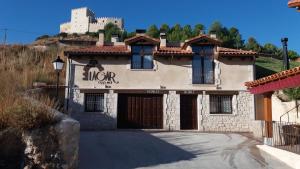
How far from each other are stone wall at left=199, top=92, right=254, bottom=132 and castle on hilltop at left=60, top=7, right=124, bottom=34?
63004mm

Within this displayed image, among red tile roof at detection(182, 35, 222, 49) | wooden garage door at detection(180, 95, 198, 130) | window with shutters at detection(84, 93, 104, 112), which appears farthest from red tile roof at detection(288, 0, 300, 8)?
window with shutters at detection(84, 93, 104, 112)

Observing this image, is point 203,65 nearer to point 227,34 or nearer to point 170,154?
point 170,154

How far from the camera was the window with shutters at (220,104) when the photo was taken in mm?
17094

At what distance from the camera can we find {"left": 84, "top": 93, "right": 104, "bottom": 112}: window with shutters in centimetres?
1694

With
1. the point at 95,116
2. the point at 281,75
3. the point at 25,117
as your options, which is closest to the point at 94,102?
the point at 95,116

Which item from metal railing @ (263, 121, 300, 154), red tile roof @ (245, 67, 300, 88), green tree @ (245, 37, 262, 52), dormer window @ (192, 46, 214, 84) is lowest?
metal railing @ (263, 121, 300, 154)

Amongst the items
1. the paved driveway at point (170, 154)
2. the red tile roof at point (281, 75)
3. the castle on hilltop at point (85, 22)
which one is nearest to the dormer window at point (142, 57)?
the paved driveway at point (170, 154)

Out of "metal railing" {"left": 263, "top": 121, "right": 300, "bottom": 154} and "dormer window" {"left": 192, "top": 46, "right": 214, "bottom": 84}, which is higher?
"dormer window" {"left": 192, "top": 46, "right": 214, "bottom": 84}

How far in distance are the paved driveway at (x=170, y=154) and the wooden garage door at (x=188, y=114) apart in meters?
3.99

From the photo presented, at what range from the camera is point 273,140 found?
10852 millimetres

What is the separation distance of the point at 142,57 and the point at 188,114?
14.4 feet

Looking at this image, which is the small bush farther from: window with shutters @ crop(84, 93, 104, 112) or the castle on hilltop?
the castle on hilltop

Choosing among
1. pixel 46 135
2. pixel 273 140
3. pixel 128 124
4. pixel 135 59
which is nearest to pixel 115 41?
pixel 135 59

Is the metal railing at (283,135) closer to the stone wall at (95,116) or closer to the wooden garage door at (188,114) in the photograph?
the wooden garage door at (188,114)
